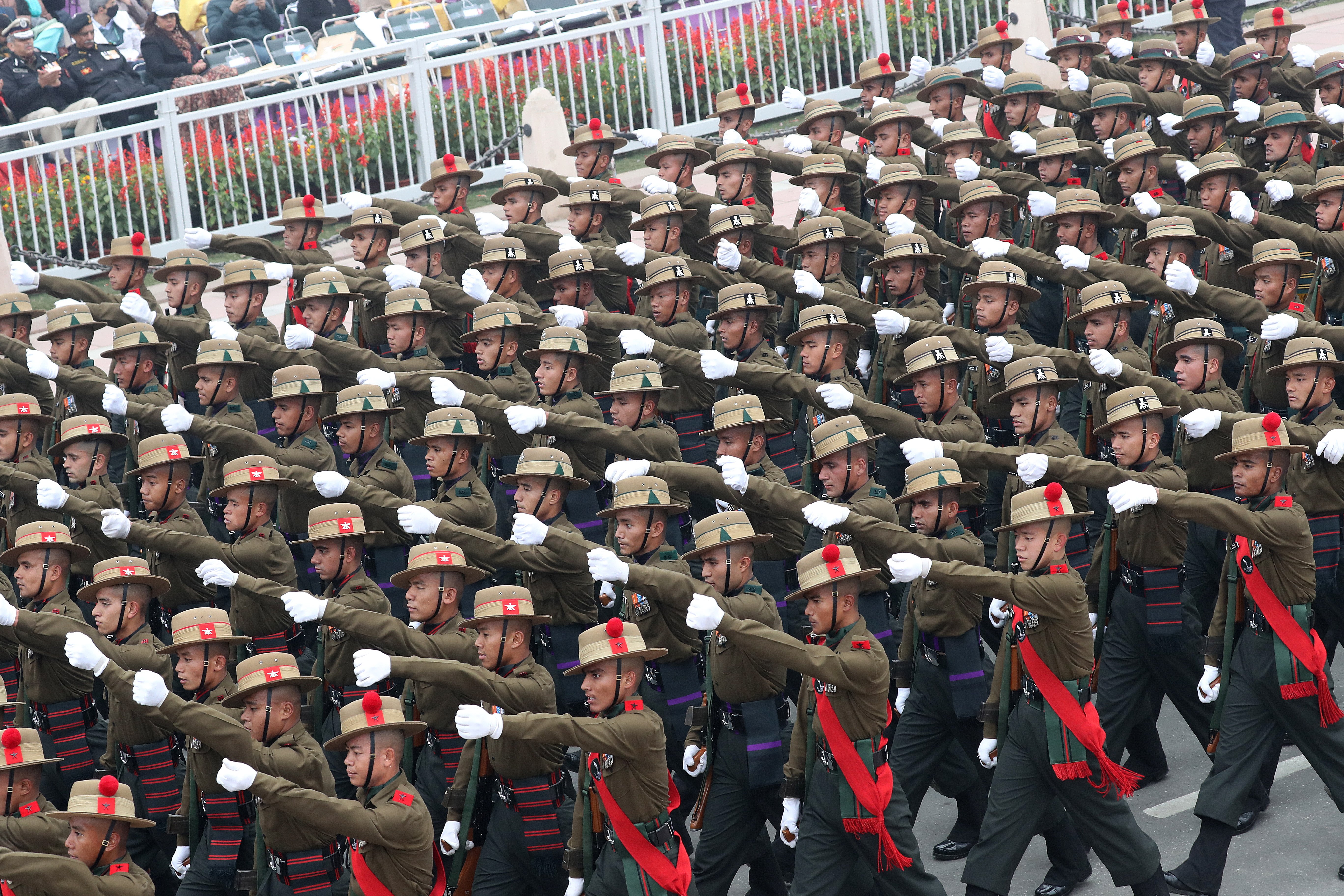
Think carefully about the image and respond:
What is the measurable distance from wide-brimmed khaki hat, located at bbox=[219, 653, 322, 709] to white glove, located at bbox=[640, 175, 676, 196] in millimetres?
6440

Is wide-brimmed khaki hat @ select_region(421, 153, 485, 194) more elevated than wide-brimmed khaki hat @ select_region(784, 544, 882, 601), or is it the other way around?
wide-brimmed khaki hat @ select_region(421, 153, 485, 194)

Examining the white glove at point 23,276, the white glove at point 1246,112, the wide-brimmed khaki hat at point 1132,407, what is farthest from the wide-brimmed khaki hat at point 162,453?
the white glove at point 1246,112

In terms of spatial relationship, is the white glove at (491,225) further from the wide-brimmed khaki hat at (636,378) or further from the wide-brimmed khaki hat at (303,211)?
the wide-brimmed khaki hat at (636,378)

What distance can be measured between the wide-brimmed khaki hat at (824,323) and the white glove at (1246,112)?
4954 millimetres

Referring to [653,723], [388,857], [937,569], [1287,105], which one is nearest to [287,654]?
[388,857]

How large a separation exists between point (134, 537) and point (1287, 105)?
31.4ft

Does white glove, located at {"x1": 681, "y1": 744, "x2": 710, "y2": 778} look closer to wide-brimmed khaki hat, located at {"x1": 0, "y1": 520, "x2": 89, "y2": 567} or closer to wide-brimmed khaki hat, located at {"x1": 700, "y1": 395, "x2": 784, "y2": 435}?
wide-brimmed khaki hat, located at {"x1": 700, "y1": 395, "x2": 784, "y2": 435}

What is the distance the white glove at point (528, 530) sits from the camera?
8.47 meters

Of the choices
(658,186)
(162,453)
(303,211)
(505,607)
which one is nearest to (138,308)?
(303,211)

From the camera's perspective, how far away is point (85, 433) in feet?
33.5

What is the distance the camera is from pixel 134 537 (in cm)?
950

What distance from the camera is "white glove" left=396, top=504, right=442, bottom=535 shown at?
344 inches

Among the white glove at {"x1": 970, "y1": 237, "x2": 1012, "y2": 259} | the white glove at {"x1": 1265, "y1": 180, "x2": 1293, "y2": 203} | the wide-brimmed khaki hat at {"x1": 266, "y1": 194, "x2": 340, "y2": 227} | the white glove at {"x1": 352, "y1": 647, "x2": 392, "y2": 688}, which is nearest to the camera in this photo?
the white glove at {"x1": 352, "y1": 647, "x2": 392, "y2": 688}

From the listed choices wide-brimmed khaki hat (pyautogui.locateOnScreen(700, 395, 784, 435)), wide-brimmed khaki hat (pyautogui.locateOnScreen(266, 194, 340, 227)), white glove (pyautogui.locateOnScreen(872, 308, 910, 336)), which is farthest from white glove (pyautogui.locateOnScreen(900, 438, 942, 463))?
wide-brimmed khaki hat (pyautogui.locateOnScreen(266, 194, 340, 227))
